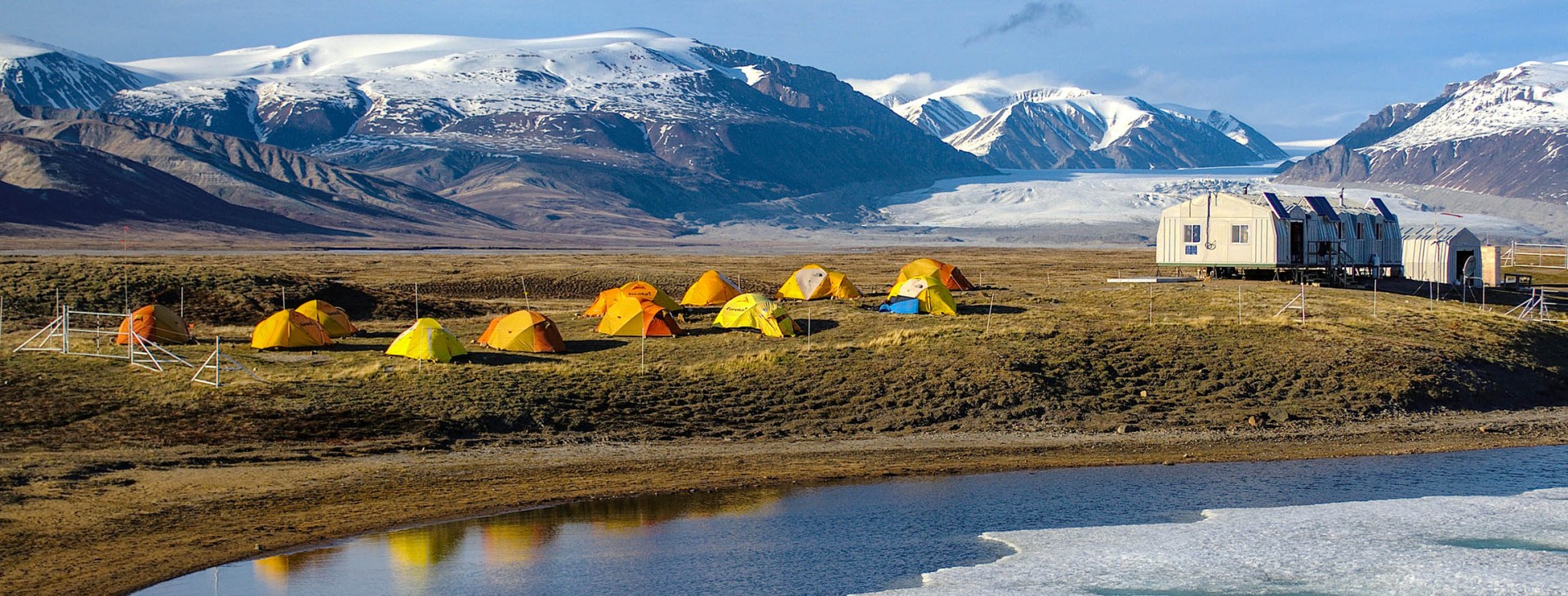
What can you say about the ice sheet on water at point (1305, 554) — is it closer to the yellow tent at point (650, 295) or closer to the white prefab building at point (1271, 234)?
the yellow tent at point (650, 295)

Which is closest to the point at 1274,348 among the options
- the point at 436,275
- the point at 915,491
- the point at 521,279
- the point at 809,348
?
the point at 809,348

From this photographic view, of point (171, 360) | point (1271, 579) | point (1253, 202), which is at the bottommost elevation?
point (1271, 579)

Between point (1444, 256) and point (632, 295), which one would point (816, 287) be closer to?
point (632, 295)

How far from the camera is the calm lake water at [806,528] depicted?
17.5 m

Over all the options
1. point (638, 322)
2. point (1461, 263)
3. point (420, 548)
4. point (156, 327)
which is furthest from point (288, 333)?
point (1461, 263)

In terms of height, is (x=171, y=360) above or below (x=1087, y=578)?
above

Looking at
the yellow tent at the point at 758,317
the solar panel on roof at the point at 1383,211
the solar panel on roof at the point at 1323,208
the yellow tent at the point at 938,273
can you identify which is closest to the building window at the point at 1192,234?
the solar panel on roof at the point at 1323,208

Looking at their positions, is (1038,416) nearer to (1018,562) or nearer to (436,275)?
(1018,562)

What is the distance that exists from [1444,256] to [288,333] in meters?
46.3

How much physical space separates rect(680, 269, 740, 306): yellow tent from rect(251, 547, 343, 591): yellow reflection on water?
28914 mm

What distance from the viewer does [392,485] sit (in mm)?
22359

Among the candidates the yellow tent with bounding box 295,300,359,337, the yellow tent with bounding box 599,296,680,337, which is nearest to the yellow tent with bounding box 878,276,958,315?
the yellow tent with bounding box 599,296,680,337

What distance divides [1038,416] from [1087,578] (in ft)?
38.1

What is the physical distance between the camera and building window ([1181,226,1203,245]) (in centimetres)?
5606
